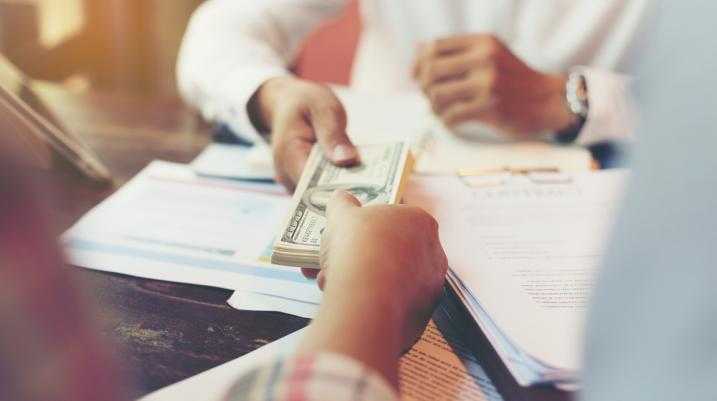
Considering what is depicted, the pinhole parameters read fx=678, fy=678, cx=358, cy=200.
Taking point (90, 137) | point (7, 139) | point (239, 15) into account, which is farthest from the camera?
point (239, 15)

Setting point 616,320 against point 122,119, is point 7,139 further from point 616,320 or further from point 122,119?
point 122,119

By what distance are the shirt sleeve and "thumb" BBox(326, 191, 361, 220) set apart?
34 cm

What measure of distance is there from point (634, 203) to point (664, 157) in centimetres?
2

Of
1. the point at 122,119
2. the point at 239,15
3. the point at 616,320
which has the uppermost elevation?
the point at 616,320

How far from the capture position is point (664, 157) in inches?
9.9

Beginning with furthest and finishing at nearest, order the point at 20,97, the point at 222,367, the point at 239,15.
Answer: the point at 239,15, the point at 20,97, the point at 222,367

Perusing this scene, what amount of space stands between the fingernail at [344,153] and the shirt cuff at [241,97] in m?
0.20

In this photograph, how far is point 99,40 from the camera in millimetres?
2275

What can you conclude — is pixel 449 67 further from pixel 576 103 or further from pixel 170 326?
pixel 170 326

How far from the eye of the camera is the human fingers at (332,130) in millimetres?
708

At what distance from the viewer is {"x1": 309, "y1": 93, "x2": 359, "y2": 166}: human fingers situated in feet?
2.32

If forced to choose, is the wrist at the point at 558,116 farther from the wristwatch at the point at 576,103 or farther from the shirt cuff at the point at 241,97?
the shirt cuff at the point at 241,97

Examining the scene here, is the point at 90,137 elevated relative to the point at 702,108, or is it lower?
lower

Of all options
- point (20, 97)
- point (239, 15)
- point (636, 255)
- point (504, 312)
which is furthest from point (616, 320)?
point (239, 15)
